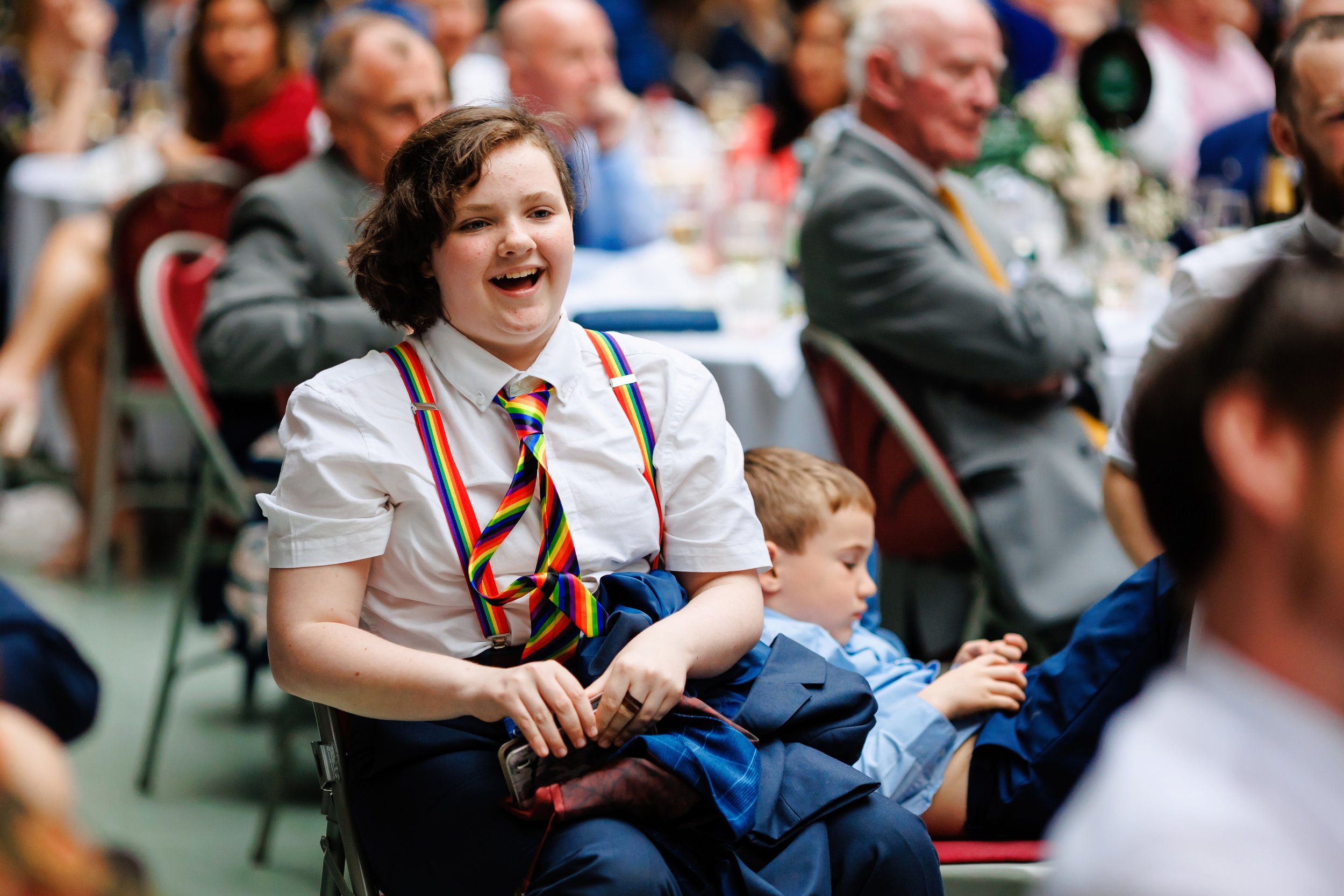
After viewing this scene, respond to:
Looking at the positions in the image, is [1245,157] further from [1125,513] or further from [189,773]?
[189,773]

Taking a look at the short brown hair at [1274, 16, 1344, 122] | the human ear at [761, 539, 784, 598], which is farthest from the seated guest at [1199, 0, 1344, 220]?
the human ear at [761, 539, 784, 598]

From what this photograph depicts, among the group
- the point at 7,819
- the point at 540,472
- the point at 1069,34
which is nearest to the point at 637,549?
the point at 540,472

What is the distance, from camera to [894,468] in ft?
8.18

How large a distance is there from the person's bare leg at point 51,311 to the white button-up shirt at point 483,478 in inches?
126

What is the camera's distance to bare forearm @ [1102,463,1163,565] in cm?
212

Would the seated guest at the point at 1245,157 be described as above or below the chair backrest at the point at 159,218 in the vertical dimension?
above

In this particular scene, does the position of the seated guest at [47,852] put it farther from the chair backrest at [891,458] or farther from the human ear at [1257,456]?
the chair backrest at [891,458]

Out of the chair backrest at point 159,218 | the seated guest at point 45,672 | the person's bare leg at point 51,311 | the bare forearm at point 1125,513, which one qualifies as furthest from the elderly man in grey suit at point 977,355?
the person's bare leg at point 51,311

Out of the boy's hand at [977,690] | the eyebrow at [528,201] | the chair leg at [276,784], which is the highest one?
the eyebrow at [528,201]

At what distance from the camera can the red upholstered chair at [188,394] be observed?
2.73 m

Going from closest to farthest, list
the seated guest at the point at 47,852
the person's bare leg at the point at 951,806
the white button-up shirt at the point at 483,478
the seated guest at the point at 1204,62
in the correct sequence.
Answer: the seated guest at the point at 47,852, the white button-up shirt at the point at 483,478, the person's bare leg at the point at 951,806, the seated guest at the point at 1204,62

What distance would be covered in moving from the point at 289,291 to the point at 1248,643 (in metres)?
2.24

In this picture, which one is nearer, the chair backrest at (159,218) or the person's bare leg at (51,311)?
the chair backrest at (159,218)

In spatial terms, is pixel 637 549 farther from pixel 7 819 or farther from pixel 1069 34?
pixel 1069 34
